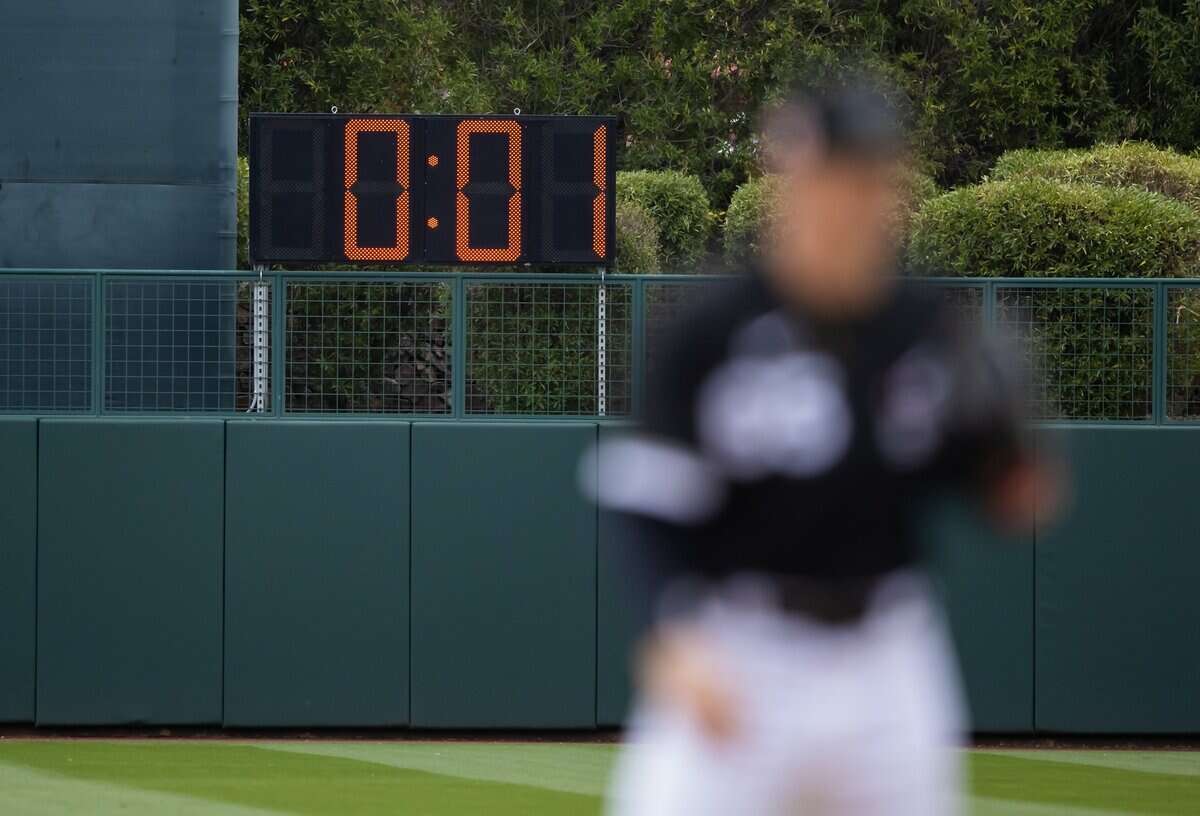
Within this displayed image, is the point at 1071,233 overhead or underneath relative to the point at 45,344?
overhead

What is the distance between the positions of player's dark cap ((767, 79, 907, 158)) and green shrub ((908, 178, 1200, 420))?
30.0 ft

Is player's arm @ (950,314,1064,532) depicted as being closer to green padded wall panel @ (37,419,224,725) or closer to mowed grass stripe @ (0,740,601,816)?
mowed grass stripe @ (0,740,601,816)

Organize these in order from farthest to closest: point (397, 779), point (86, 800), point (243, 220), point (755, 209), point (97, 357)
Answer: point (755, 209) → point (243, 220) → point (97, 357) → point (397, 779) → point (86, 800)

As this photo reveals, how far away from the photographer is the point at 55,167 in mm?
12430

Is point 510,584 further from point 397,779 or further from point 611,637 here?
point 397,779

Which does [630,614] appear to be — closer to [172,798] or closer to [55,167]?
[172,798]

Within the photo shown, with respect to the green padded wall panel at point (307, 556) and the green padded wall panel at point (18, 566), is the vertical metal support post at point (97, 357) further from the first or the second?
the green padded wall panel at point (307, 556)

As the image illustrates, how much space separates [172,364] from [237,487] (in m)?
0.96

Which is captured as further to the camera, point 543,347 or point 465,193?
point 543,347

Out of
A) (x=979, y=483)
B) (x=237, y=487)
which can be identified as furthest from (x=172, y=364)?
(x=979, y=483)

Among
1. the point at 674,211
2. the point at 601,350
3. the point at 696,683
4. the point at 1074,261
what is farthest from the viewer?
the point at 674,211

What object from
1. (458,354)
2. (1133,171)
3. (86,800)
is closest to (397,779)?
(86,800)

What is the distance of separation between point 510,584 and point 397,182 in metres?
2.84

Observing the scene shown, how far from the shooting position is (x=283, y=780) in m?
10.2
